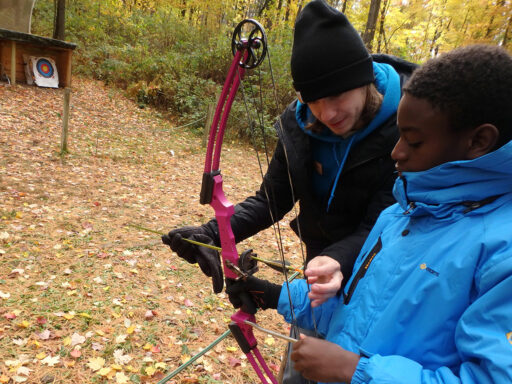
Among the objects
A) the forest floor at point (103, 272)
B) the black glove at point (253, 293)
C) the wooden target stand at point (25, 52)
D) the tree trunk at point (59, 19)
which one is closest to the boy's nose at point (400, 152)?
the black glove at point (253, 293)

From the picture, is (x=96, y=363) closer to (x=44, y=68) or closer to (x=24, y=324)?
(x=24, y=324)

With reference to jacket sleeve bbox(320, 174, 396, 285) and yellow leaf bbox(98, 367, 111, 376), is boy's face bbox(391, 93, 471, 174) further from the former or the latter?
yellow leaf bbox(98, 367, 111, 376)

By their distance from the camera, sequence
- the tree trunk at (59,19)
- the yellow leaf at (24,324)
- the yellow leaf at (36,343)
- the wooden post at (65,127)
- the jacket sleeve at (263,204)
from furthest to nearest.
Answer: the tree trunk at (59,19)
the wooden post at (65,127)
the yellow leaf at (24,324)
the yellow leaf at (36,343)
the jacket sleeve at (263,204)

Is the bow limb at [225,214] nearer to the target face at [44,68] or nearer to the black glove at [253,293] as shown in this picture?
the black glove at [253,293]

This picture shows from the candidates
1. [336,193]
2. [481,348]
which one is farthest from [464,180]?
[336,193]

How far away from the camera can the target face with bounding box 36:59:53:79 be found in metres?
9.35

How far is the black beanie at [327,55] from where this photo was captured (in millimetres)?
1096

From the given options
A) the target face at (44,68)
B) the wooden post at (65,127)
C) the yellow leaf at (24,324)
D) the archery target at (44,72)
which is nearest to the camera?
the yellow leaf at (24,324)

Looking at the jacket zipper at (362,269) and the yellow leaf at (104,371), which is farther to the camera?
the yellow leaf at (104,371)

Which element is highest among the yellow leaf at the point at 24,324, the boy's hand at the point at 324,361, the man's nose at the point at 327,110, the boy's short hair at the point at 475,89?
the boy's short hair at the point at 475,89

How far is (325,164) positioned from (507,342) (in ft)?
2.81

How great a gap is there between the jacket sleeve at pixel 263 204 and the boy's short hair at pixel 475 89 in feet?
2.49

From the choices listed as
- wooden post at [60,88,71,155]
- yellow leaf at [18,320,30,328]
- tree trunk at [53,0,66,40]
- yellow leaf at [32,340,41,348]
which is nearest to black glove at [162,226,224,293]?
yellow leaf at [32,340,41,348]

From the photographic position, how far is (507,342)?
589mm
